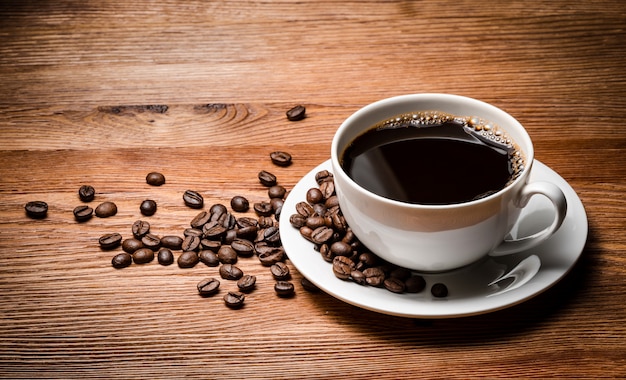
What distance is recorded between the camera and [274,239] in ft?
4.54

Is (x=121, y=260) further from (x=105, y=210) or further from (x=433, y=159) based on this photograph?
(x=433, y=159)

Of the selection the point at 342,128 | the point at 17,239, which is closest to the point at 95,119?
the point at 17,239

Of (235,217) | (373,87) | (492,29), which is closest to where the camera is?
(235,217)

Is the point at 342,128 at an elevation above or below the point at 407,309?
above

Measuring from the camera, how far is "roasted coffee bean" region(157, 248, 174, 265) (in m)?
1.38

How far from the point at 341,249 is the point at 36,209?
0.70 m

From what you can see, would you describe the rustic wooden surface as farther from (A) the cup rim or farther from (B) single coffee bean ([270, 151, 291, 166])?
(A) the cup rim

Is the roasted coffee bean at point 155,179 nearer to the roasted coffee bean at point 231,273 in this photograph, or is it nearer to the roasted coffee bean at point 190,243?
the roasted coffee bean at point 190,243

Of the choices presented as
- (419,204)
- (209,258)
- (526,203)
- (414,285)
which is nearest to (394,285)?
(414,285)

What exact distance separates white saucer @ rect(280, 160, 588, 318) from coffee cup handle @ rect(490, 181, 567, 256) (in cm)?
3

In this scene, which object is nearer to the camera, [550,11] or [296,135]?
[296,135]

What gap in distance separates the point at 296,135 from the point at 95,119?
21.0 inches

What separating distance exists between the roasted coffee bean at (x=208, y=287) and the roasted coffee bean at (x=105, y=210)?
13.0 inches

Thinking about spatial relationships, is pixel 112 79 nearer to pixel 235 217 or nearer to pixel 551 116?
pixel 235 217
